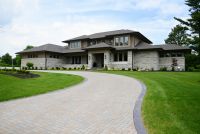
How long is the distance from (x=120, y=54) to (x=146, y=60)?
5.43 meters

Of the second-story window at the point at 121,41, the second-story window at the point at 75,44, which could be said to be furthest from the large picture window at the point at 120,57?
the second-story window at the point at 75,44

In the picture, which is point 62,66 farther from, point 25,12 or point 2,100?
point 2,100

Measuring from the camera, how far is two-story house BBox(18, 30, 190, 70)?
36.3 metres

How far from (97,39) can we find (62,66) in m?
10.5

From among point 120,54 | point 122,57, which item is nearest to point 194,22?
point 122,57

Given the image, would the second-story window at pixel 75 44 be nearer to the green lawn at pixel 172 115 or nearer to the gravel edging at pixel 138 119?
A: the green lawn at pixel 172 115

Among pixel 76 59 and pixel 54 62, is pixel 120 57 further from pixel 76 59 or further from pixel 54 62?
pixel 54 62

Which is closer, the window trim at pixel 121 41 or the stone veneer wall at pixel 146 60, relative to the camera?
the stone veneer wall at pixel 146 60

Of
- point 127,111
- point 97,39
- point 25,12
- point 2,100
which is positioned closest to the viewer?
point 127,111

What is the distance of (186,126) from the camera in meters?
5.75

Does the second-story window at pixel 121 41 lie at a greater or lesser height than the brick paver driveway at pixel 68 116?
greater

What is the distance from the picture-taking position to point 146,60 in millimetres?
36875

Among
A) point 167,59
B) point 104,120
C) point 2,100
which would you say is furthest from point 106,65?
point 104,120

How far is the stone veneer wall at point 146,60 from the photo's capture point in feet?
119
